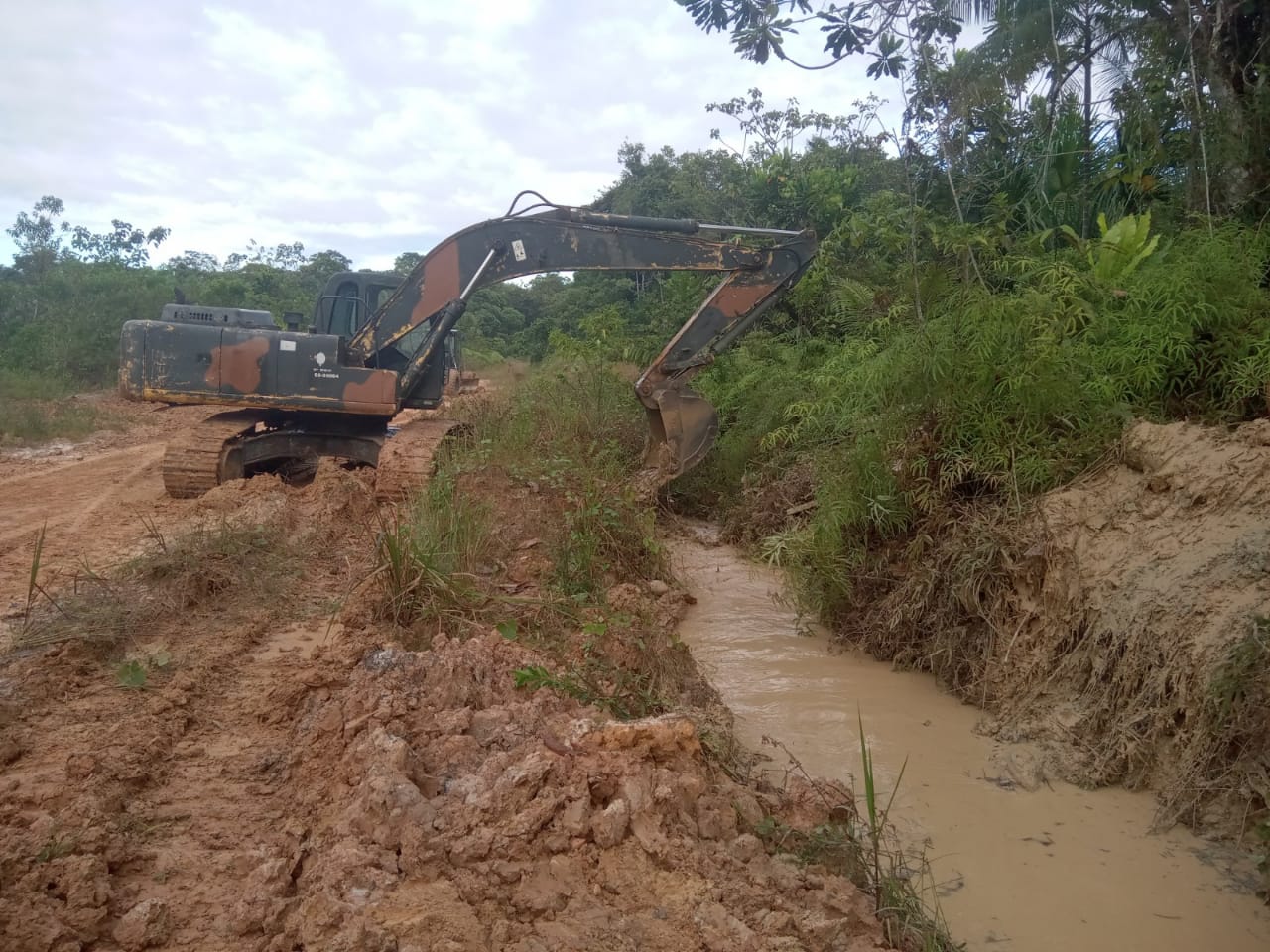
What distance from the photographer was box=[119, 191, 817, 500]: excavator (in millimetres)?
8930

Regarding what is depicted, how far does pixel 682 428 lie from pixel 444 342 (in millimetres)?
2590

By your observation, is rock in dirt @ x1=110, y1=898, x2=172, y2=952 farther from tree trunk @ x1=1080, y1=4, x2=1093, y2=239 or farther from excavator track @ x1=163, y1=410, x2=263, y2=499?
tree trunk @ x1=1080, y1=4, x2=1093, y2=239

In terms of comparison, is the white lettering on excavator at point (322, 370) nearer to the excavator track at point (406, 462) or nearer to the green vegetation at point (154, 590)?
the excavator track at point (406, 462)

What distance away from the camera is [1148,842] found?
12.3 feet

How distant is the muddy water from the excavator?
11.6 feet

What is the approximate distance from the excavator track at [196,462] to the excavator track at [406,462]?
1.74 m

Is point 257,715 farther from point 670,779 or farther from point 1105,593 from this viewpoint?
point 1105,593

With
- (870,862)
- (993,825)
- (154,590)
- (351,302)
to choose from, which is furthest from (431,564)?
(351,302)

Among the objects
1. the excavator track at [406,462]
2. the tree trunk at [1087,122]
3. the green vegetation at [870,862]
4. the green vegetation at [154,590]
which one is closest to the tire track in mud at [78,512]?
the green vegetation at [154,590]

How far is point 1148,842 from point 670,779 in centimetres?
204

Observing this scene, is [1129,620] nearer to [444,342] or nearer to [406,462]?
[406,462]

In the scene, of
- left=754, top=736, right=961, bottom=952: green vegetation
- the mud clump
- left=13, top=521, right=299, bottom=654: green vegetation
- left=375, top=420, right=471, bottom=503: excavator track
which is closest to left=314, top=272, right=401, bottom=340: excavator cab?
left=375, top=420, right=471, bottom=503: excavator track

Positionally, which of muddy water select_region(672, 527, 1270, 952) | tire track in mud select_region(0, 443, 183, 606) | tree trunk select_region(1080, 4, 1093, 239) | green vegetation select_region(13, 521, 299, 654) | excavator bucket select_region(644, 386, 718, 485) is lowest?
muddy water select_region(672, 527, 1270, 952)

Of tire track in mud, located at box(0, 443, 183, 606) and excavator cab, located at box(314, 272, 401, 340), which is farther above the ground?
excavator cab, located at box(314, 272, 401, 340)
